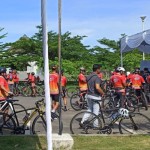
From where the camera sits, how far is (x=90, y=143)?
9.13 meters

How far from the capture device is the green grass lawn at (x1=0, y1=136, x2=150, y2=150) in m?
8.70

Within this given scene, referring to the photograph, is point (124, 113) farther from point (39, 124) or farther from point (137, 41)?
point (137, 41)

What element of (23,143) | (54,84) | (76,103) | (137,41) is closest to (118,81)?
(76,103)

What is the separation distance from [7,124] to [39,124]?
0.83 m

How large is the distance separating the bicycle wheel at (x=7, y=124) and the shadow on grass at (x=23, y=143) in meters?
0.77

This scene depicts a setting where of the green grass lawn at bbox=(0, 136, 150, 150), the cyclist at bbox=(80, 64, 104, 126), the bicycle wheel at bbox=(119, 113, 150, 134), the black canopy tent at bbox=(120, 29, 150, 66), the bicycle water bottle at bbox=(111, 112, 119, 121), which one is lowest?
the green grass lawn at bbox=(0, 136, 150, 150)

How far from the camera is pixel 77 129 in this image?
438 inches

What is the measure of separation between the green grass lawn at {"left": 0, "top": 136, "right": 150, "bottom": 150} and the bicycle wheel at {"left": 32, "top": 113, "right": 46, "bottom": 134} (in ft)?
1.98

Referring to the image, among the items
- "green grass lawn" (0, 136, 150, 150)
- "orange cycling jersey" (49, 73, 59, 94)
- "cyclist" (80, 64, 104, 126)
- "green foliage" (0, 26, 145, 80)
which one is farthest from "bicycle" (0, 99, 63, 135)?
"green foliage" (0, 26, 145, 80)

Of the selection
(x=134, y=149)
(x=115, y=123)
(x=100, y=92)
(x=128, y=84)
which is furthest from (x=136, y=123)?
(x=128, y=84)

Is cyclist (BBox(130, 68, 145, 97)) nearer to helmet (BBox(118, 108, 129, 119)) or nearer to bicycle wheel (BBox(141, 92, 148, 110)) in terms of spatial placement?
bicycle wheel (BBox(141, 92, 148, 110))

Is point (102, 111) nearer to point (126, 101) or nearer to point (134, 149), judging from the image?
point (134, 149)

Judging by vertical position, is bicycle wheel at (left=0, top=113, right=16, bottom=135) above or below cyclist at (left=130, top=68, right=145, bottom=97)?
below

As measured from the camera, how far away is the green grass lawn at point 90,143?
870cm
